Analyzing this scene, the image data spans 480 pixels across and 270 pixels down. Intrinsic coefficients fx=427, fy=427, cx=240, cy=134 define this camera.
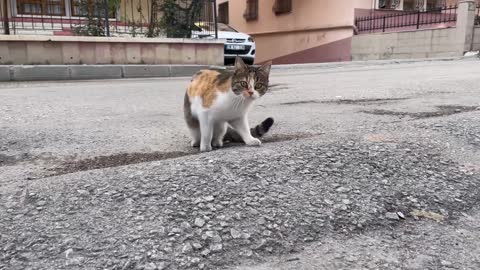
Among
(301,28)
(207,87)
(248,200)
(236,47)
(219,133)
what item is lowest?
(248,200)

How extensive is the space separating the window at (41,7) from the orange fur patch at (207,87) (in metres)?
11.5

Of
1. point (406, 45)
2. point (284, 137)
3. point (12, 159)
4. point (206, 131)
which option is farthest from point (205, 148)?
point (406, 45)

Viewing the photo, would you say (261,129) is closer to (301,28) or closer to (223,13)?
(301,28)

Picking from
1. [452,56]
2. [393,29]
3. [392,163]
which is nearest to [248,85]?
[392,163]

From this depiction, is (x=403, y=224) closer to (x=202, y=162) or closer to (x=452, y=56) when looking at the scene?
(x=202, y=162)

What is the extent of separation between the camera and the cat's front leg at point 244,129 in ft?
8.89

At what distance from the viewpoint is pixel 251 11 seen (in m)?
22.5

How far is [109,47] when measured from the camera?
9.46 meters

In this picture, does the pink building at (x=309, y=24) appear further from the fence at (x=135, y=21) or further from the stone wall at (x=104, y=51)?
the stone wall at (x=104, y=51)

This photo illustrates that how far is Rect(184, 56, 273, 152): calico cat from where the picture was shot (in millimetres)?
2447

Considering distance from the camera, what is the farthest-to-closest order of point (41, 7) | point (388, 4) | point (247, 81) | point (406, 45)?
point (388, 4) → point (406, 45) → point (41, 7) → point (247, 81)

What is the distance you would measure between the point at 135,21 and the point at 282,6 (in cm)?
1072

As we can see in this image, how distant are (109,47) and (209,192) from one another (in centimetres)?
834

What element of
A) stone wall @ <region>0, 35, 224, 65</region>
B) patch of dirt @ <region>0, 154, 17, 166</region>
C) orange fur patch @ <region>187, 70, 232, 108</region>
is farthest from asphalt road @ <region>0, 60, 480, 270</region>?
stone wall @ <region>0, 35, 224, 65</region>
